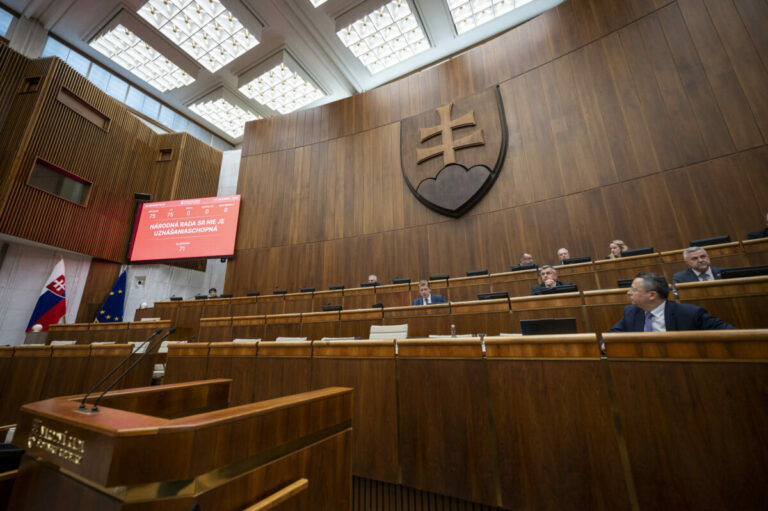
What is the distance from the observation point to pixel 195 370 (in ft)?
9.48

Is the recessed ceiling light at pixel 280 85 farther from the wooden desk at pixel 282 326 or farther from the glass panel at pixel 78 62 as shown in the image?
the wooden desk at pixel 282 326

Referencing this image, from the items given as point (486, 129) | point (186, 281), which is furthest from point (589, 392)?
point (186, 281)

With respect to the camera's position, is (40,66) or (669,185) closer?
(669,185)

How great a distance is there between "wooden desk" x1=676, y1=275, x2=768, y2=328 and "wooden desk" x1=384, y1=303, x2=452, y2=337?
185 centimetres

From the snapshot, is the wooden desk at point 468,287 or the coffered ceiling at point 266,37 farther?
the coffered ceiling at point 266,37

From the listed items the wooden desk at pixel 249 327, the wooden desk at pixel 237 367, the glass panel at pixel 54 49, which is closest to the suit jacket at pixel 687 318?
the wooden desk at pixel 237 367

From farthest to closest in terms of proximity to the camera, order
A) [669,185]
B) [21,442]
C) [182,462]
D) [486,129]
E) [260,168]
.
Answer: [260,168] < [486,129] < [669,185] < [21,442] < [182,462]

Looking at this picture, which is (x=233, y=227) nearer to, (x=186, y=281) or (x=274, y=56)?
(x=186, y=281)

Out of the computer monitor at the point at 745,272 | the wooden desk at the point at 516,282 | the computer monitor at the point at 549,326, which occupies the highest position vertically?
the wooden desk at the point at 516,282

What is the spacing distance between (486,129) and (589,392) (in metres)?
5.58

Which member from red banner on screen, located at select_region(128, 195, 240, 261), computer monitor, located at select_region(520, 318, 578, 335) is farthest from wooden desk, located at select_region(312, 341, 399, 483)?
red banner on screen, located at select_region(128, 195, 240, 261)

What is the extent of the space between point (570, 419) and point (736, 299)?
1727mm

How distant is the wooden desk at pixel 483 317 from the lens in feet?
9.77

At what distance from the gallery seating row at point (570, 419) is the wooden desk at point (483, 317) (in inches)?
55.5
